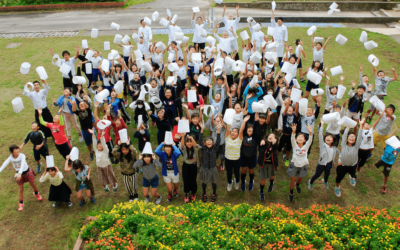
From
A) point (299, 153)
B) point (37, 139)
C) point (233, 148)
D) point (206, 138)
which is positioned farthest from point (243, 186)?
point (37, 139)

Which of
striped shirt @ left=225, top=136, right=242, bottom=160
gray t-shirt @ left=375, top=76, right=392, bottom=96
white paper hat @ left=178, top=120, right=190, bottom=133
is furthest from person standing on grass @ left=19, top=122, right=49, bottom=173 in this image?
gray t-shirt @ left=375, top=76, right=392, bottom=96

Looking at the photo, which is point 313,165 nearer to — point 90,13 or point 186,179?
point 186,179

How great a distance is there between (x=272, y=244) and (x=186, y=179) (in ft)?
6.59

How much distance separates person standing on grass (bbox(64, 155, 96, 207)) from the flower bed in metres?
A: 0.94

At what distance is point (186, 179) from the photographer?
5773 millimetres

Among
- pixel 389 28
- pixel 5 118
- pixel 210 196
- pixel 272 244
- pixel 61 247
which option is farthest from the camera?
pixel 389 28

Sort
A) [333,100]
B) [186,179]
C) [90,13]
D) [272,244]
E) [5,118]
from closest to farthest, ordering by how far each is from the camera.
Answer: [272,244] < [186,179] < [333,100] < [5,118] < [90,13]

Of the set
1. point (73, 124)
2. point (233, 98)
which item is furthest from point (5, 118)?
point (233, 98)

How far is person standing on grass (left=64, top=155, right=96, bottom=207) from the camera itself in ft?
18.1

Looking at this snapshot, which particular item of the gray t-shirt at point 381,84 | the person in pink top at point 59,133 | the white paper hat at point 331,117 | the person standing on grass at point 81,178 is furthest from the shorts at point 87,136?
the gray t-shirt at point 381,84

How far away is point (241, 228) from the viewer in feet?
16.1

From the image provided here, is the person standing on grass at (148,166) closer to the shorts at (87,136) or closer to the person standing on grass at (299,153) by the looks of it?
the shorts at (87,136)

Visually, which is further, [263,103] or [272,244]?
[263,103]

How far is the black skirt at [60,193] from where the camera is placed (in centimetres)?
577
